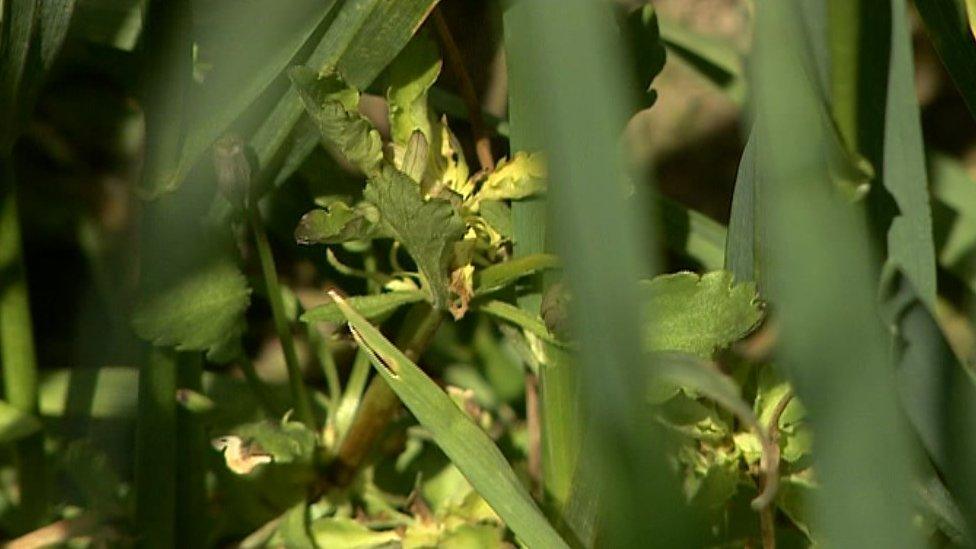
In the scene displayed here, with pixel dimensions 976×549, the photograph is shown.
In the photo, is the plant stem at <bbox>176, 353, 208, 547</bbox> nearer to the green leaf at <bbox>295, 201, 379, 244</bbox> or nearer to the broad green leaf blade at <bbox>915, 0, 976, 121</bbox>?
the green leaf at <bbox>295, 201, 379, 244</bbox>

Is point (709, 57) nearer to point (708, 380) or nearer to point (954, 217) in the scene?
point (954, 217)

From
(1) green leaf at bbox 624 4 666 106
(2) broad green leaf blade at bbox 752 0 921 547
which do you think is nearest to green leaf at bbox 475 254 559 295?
(1) green leaf at bbox 624 4 666 106

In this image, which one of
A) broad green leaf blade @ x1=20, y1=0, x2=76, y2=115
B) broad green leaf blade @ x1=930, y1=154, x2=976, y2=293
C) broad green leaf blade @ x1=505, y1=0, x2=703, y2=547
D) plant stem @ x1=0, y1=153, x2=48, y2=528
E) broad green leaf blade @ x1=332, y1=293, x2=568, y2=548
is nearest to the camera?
broad green leaf blade @ x1=505, y1=0, x2=703, y2=547

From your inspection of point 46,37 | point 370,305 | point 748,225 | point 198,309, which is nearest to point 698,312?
point 748,225

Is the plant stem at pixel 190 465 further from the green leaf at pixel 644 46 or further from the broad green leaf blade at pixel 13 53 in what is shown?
the green leaf at pixel 644 46

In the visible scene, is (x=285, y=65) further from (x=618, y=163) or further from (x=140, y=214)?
(x=618, y=163)

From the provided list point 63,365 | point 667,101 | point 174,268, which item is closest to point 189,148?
point 174,268

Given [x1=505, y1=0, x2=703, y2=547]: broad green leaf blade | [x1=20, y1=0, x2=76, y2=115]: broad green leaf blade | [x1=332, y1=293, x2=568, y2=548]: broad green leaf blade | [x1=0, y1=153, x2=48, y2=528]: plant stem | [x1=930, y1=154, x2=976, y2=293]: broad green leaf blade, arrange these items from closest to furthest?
[x1=505, y1=0, x2=703, y2=547]: broad green leaf blade
[x1=332, y1=293, x2=568, y2=548]: broad green leaf blade
[x1=20, y1=0, x2=76, y2=115]: broad green leaf blade
[x1=0, y1=153, x2=48, y2=528]: plant stem
[x1=930, y1=154, x2=976, y2=293]: broad green leaf blade
